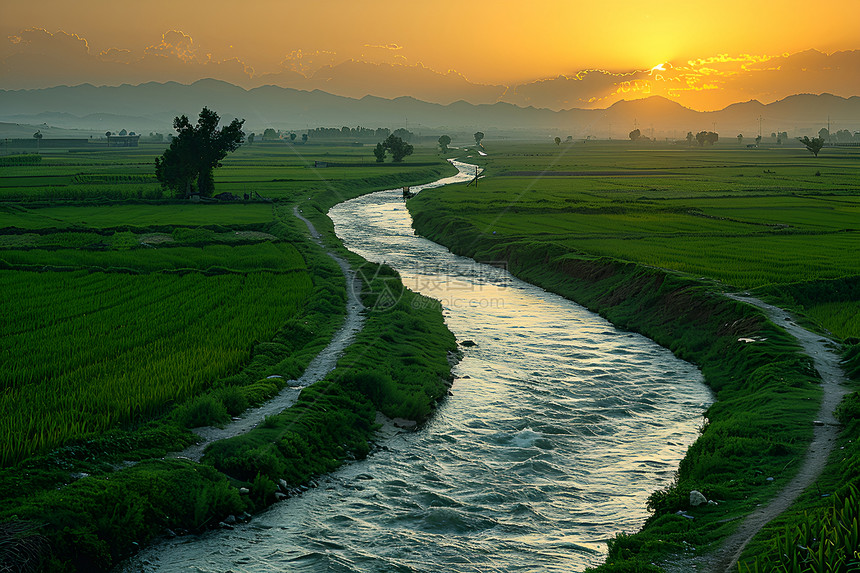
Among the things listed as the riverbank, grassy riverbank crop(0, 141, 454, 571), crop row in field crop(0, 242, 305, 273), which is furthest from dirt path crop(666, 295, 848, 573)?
crop row in field crop(0, 242, 305, 273)

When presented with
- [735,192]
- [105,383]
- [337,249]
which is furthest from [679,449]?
[735,192]

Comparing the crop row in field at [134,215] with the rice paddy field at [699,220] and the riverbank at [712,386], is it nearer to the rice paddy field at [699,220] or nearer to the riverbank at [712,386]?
the rice paddy field at [699,220]

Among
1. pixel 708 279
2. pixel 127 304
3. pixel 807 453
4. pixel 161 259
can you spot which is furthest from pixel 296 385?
pixel 161 259

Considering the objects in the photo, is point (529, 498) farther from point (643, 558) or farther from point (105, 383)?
point (105, 383)

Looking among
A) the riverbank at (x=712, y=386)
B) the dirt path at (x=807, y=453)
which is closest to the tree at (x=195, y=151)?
the riverbank at (x=712, y=386)

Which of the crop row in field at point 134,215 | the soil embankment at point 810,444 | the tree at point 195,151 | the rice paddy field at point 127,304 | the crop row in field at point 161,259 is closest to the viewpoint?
the soil embankment at point 810,444

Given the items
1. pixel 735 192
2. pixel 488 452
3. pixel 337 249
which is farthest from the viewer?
pixel 735 192

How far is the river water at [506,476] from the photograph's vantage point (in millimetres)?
11922

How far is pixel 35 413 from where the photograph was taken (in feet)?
48.1

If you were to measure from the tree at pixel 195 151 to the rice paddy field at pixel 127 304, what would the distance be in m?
4.63

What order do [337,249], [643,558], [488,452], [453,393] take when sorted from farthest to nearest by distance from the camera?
[337,249] < [453,393] < [488,452] < [643,558]

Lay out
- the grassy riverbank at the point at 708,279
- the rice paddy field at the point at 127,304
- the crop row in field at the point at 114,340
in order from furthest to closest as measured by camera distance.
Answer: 1. the rice paddy field at the point at 127,304
2. the crop row in field at the point at 114,340
3. the grassy riverbank at the point at 708,279

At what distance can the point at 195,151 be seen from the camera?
2525 inches

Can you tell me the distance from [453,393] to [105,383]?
9.26 metres
